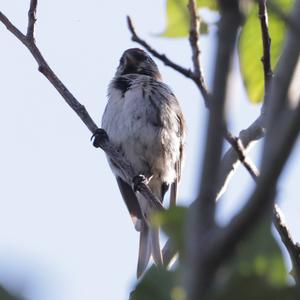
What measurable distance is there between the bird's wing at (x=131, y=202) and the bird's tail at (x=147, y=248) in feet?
0.69

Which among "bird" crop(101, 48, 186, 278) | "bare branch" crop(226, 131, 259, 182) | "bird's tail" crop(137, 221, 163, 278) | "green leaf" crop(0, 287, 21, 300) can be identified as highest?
"green leaf" crop(0, 287, 21, 300)

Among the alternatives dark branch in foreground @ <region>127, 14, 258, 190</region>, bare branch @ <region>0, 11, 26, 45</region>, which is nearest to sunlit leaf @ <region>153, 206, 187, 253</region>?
dark branch in foreground @ <region>127, 14, 258, 190</region>

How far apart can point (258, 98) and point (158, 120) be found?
3.68m

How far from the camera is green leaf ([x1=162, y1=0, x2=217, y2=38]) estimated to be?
114 inches

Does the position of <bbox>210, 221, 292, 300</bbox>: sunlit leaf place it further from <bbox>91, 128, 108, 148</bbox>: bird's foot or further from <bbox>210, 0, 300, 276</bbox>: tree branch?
<bbox>91, 128, 108, 148</bbox>: bird's foot

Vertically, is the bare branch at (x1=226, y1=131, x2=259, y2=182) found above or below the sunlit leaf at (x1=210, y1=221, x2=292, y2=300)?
below

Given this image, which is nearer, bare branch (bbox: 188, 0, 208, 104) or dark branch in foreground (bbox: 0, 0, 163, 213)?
bare branch (bbox: 188, 0, 208, 104)

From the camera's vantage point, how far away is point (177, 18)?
9.97ft

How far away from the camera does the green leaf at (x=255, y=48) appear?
2.82 m

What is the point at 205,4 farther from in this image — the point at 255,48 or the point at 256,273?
the point at 256,273

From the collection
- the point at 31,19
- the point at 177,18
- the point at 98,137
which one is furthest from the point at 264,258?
the point at 98,137

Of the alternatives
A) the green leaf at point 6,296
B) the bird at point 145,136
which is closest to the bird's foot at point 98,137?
the bird at point 145,136

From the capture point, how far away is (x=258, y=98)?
3.18 m

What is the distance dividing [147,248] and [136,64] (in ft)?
8.28
